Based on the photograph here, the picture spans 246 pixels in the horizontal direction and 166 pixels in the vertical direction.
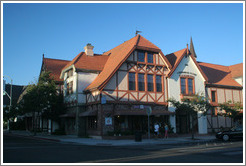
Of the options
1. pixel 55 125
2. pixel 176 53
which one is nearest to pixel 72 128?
pixel 55 125

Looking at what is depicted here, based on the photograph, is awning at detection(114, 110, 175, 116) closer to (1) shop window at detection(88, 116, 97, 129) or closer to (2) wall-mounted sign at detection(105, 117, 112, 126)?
(2) wall-mounted sign at detection(105, 117, 112, 126)

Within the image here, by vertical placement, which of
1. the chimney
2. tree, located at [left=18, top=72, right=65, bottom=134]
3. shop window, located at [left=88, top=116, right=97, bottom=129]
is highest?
the chimney

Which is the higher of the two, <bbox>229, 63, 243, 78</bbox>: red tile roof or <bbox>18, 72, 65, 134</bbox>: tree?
<bbox>229, 63, 243, 78</bbox>: red tile roof

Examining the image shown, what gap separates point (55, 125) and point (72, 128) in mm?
3958

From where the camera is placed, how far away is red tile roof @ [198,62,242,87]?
3343cm

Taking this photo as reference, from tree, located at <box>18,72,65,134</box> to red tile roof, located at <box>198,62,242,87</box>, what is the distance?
1874 cm

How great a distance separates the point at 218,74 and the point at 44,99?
22836 millimetres

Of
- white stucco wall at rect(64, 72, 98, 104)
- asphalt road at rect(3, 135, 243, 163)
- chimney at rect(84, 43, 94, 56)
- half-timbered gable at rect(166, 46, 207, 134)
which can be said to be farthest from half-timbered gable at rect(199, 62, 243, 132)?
asphalt road at rect(3, 135, 243, 163)

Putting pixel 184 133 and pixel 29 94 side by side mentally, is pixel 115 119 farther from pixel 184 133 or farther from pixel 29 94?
pixel 29 94

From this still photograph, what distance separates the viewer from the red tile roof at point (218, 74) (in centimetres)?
3343

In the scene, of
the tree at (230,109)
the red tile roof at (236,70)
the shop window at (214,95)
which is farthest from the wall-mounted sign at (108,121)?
the red tile roof at (236,70)

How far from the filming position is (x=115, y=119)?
25672mm

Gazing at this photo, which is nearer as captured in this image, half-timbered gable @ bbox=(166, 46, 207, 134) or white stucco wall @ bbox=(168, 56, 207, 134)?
white stucco wall @ bbox=(168, 56, 207, 134)

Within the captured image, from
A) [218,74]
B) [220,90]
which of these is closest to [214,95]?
[220,90]
